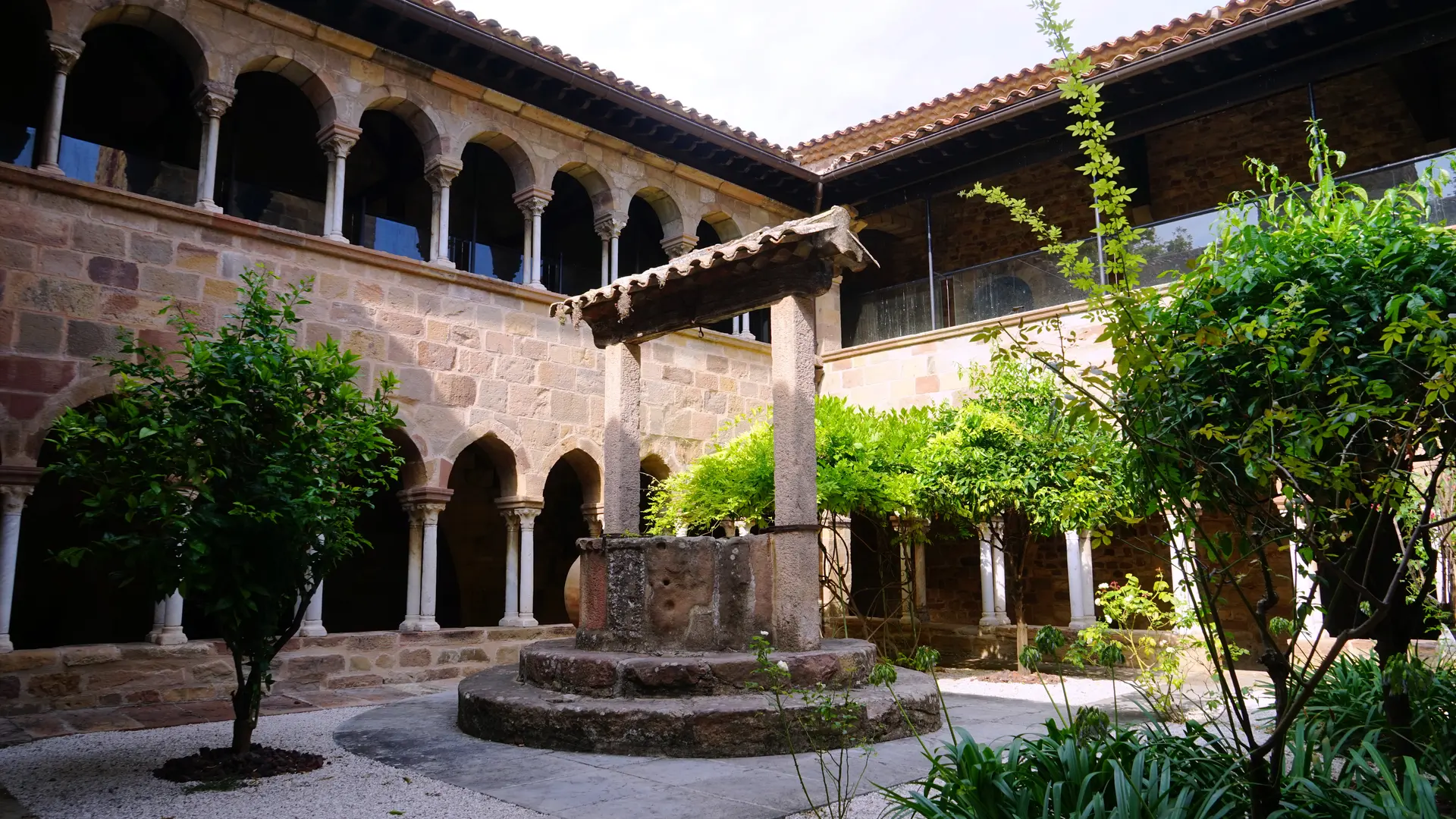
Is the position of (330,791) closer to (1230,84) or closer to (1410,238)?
(1410,238)

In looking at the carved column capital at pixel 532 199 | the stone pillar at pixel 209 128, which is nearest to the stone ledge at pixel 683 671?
the stone pillar at pixel 209 128

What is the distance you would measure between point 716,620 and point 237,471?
2603mm

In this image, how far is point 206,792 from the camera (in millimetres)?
4191

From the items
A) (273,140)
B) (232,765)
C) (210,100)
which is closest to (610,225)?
(273,140)

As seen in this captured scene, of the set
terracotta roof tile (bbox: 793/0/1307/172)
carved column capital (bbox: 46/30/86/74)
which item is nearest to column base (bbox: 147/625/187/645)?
carved column capital (bbox: 46/30/86/74)

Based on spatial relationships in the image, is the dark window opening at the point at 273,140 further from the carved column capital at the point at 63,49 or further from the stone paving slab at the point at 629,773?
the stone paving slab at the point at 629,773

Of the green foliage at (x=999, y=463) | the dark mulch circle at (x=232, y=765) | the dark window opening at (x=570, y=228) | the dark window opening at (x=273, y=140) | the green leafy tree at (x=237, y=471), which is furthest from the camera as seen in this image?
the dark window opening at (x=570, y=228)

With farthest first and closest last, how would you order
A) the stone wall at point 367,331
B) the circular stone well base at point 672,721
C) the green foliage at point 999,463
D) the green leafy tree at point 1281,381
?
the green foliage at point 999,463
the stone wall at point 367,331
the circular stone well base at point 672,721
the green leafy tree at point 1281,381

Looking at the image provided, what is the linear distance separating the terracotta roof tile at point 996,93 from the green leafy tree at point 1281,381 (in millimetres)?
6222

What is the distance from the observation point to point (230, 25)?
323 inches

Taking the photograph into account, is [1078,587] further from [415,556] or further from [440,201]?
[440,201]

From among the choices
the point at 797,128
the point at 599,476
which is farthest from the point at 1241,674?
the point at 797,128

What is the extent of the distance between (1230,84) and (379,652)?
9.48 metres

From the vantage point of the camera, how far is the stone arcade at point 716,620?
4.88m
